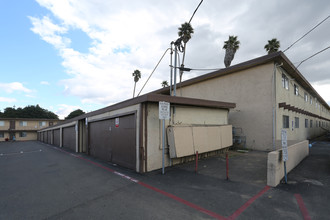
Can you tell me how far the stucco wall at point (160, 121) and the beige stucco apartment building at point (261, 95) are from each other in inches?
154

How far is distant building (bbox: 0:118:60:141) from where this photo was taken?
122 ft

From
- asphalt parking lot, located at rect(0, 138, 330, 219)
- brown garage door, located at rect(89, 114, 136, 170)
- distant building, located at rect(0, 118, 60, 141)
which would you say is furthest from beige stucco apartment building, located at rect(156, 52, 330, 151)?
distant building, located at rect(0, 118, 60, 141)

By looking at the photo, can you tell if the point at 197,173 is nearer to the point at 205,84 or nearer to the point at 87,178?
the point at 87,178

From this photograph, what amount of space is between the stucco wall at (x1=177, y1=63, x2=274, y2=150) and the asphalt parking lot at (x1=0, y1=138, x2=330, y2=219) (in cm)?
496

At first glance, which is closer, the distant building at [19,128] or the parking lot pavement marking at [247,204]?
the parking lot pavement marking at [247,204]

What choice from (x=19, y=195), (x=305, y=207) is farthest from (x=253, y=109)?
(x=19, y=195)

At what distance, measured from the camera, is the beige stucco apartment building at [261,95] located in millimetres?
11102

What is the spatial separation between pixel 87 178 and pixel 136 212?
3.40m

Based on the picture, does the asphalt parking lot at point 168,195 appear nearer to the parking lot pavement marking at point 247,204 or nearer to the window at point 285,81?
the parking lot pavement marking at point 247,204

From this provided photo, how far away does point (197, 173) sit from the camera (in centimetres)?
618

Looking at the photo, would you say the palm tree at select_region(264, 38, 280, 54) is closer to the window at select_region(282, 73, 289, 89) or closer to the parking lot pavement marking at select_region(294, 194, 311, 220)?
the window at select_region(282, 73, 289, 89)

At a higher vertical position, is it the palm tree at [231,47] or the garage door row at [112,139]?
the palm tree at [231,47]

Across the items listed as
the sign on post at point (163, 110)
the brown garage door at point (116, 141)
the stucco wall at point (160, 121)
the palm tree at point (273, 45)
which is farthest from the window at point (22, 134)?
the palm tree at point (273, 45)

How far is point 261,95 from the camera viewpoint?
11.7 m
